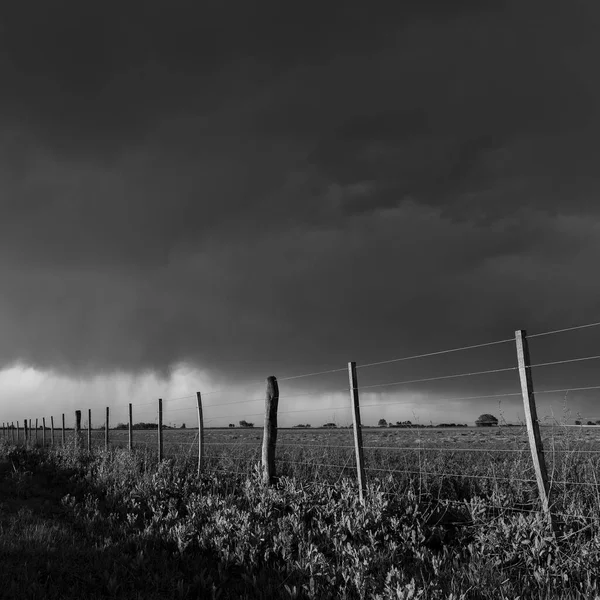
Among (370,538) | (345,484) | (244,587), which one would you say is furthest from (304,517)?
(244,587)

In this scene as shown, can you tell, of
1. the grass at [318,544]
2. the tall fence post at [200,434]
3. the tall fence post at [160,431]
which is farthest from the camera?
the tall fence post at [160,431]

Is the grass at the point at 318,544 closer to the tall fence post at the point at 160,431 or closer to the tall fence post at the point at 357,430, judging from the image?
the tall fence post at the point at 357,430

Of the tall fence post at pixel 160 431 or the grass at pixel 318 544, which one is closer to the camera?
the grass at pixel 318 544

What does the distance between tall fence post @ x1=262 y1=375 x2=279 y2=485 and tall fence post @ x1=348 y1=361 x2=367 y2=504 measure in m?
2.49

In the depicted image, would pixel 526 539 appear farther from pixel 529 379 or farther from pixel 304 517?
pixel 304 517

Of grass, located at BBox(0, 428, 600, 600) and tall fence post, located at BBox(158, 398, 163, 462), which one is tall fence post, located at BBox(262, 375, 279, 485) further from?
tall fence post, located at BBox(158, 398, 163, 462)

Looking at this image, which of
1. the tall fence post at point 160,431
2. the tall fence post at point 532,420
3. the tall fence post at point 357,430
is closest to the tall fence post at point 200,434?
the tall fence post at point 160,431

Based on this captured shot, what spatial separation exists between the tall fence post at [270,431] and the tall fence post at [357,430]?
2489 mm

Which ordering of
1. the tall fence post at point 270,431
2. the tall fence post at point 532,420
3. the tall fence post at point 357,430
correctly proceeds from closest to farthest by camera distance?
the tall fence post at point 532,420 → the tall fence post at point 357,430 → the tall fence post at point 270,431

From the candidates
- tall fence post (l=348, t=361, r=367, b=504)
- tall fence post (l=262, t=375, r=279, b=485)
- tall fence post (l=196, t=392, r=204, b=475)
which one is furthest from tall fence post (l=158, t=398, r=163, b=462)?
tall fence post (l=348, t=361, r=367, b=504)

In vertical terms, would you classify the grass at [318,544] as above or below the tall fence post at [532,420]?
below

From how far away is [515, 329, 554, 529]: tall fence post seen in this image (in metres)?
6.83

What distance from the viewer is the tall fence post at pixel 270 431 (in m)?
11.0

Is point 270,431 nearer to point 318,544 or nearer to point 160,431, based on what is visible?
point 318,544
